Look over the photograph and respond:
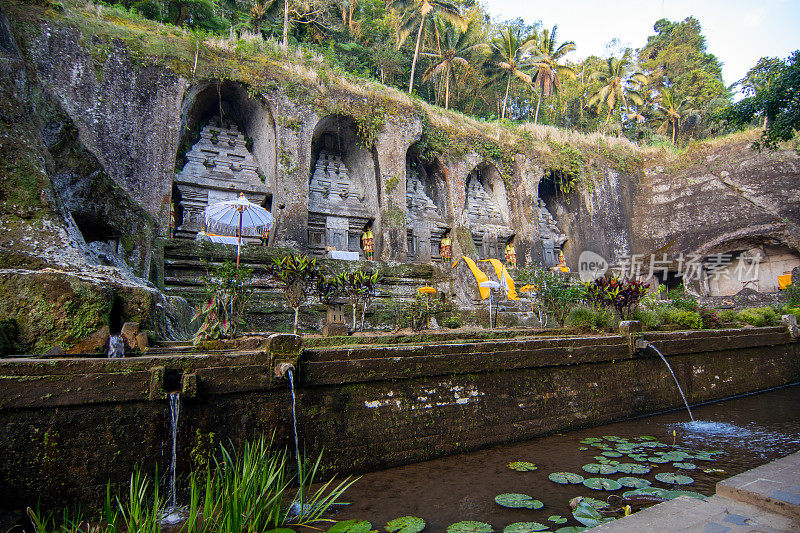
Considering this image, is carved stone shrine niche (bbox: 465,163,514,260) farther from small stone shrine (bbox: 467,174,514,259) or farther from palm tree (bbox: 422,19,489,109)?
palm tree (bbox: 422,19,489,109)

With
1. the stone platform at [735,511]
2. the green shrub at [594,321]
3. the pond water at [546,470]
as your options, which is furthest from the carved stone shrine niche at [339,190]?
the stone platform at [735,511]

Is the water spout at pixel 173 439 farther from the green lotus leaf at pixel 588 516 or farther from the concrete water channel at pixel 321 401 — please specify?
the green lotus leaf at pixel 588 516

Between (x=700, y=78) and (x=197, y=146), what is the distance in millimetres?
31695

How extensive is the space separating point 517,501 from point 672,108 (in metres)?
31.3

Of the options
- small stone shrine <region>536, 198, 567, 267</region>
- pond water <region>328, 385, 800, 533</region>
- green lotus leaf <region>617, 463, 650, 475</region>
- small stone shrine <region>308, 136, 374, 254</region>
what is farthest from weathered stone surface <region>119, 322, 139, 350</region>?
small stone shrine <region>536, 198, 567, 267</region>

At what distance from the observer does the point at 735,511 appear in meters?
2.01

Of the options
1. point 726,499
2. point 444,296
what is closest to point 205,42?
point 444,296

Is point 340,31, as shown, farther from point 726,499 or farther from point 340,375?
point 726,499

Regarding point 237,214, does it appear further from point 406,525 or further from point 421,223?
point 421,223

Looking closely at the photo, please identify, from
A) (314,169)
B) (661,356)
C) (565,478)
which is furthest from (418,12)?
(565,478)

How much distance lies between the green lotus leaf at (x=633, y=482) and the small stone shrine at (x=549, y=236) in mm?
15993

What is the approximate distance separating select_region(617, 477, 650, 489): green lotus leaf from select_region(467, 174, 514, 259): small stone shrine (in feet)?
46.5

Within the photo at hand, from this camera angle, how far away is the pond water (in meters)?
3.05

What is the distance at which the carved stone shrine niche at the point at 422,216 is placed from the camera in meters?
15.9
